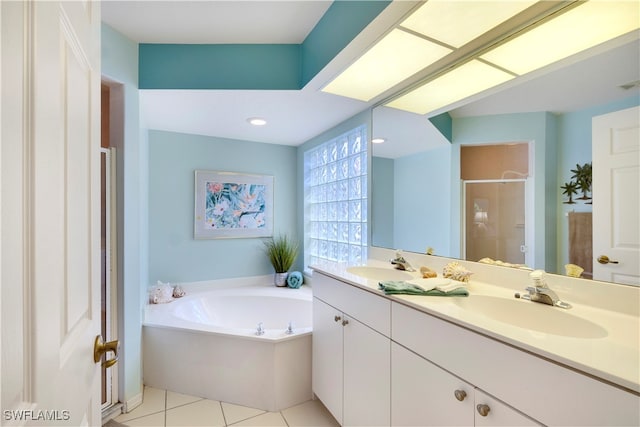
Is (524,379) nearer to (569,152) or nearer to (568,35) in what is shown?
(569,152)

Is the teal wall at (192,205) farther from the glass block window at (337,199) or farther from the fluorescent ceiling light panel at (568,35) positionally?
the fluorescent ceiling light panel at (568,35)

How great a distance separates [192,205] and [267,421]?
2.04m

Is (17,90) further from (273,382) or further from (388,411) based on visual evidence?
(273,382)

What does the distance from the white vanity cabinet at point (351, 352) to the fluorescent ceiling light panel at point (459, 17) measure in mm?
1266

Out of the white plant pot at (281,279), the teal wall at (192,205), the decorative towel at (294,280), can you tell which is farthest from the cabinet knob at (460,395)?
the teal wall at (192,205)

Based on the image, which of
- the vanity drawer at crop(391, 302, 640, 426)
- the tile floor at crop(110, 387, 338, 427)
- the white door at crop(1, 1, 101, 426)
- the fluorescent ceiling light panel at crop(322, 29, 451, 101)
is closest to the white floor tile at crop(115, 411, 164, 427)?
the tile floor at crop(110, 387, 338, 427)

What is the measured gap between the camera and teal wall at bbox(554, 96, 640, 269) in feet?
3.68

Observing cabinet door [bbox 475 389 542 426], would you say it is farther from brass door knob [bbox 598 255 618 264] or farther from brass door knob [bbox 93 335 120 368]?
brass door knob [bbox 93 335 120 368]

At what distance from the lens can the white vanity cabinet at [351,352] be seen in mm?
1331

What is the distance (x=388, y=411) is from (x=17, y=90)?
153cm

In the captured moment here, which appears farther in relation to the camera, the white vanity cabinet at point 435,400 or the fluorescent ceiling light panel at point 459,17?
the fluorescent ceiling light panel at point 459,17

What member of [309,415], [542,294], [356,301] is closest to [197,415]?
[309,415]

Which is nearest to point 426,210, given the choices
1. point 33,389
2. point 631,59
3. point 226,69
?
point 631,59

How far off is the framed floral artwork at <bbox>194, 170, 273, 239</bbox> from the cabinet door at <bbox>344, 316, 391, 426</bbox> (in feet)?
6.43
